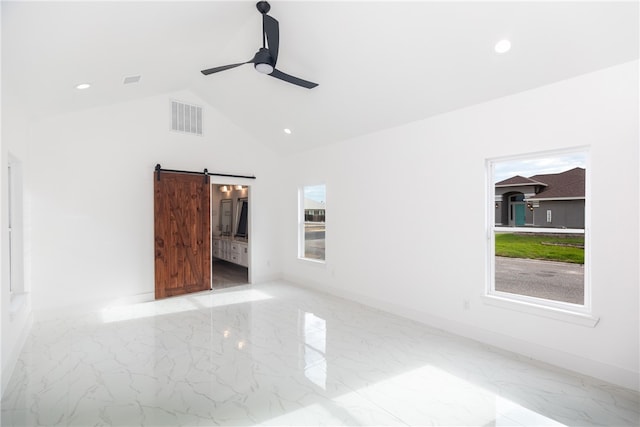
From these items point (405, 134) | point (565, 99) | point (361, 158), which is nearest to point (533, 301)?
point (565, 99)

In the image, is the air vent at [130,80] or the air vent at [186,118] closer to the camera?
the air vent at [130,80]

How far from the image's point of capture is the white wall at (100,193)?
14.3ft

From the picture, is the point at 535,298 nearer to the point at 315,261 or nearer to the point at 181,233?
the point at 315,261

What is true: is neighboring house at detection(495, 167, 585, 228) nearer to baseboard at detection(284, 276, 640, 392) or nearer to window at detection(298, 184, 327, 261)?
baseboard at detection(284, 276, 640, 392)

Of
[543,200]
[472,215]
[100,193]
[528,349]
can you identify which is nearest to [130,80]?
[100,193]

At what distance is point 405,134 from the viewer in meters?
4.38

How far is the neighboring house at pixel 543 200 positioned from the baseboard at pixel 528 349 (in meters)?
1.19

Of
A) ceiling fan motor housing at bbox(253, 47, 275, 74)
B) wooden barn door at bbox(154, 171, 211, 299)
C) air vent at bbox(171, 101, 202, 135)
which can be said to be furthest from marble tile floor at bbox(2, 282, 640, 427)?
air vent at bbox(171, 101, 202, 135)

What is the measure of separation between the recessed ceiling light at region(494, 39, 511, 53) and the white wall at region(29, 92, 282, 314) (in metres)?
4.64

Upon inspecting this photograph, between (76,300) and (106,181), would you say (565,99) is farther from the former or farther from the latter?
(76,300)

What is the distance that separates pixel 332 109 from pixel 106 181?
3538 millimetres

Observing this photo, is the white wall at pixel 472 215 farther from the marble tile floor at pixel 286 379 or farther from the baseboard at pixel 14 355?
the baseboard at pixel 14 355

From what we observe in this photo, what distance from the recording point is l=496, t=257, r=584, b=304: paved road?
308 cm

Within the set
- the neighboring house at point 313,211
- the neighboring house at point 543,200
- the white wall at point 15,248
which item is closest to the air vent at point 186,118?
the white wall at point 15,248
